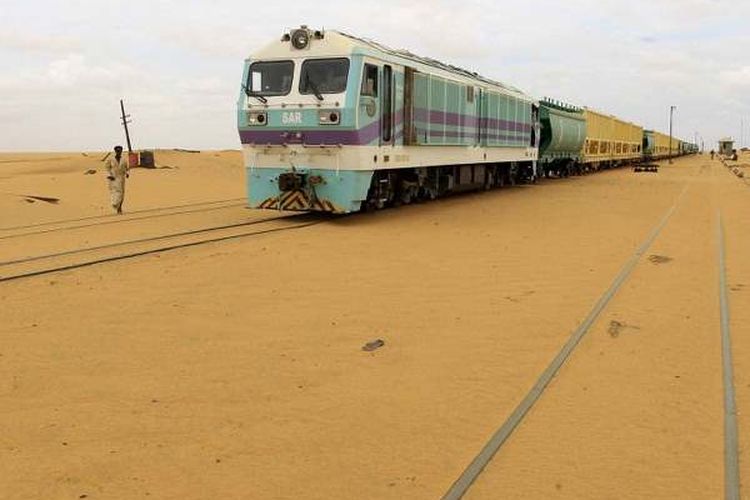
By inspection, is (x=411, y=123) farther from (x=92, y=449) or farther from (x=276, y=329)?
(x=92, y=449)

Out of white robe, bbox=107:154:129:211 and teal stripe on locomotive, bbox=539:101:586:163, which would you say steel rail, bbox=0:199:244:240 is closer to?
white robe, bbox=107:154:129:211

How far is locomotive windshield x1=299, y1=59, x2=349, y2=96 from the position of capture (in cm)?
1377

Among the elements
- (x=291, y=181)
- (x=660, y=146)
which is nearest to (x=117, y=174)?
(x=291, y=181)

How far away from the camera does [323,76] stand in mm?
13969

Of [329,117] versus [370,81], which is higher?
[370,81]

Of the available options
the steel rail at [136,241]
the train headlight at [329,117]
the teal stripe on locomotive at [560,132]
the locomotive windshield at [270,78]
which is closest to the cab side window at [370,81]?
the train headlight at [329,117]

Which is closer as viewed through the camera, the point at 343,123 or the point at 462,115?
the point at 343,123

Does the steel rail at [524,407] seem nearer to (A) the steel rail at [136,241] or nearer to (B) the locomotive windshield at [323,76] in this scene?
(B) the locomotive windshield at [323,76]

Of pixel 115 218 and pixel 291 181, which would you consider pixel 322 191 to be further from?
pixel 115 218

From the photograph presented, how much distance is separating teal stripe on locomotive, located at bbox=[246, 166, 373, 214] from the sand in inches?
122

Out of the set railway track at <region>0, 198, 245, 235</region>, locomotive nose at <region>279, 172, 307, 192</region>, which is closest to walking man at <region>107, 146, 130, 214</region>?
railway track at <region>0, 198, 245, 235</region>

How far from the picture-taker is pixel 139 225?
14508 millimetres

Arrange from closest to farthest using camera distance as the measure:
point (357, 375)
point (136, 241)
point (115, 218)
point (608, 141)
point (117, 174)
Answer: point (357, 375) → point (136, 241) → point (115, 218) → point (117, 174) → point (608, 141)

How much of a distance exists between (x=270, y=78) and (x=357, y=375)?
33.9 ft
